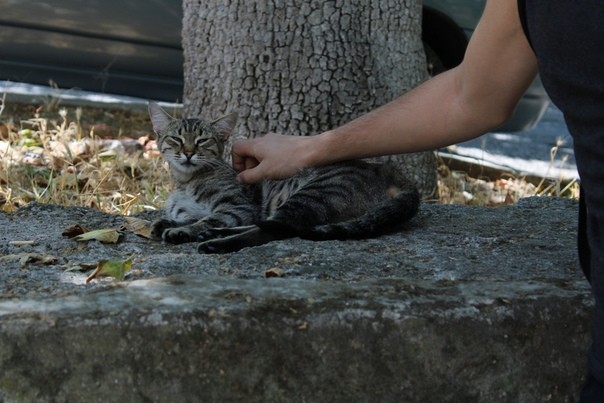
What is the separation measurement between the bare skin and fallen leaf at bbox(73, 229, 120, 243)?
78 centimetres

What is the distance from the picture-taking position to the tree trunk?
15.2 ft

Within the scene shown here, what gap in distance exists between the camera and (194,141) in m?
4.54

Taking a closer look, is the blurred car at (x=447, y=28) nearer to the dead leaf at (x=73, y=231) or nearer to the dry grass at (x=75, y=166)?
the dry grass at (x=75, y=166)

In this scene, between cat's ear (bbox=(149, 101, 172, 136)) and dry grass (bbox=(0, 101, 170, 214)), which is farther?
dry grass (bbox=(0, 101, 170, 214))

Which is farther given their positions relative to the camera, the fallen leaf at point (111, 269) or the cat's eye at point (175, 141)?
the cat's eye at point (175, 141)

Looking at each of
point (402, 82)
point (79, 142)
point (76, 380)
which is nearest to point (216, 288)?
point (76, 380)

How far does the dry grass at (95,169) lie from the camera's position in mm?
5145

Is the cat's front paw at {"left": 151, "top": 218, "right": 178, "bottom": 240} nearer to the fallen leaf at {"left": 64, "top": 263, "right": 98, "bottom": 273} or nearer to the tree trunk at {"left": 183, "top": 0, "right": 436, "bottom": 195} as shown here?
the fallen leaf at {"left": 64, "top": 263, "right": 98, "bottom": 273}

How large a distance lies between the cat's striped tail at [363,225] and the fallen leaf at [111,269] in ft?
2.40

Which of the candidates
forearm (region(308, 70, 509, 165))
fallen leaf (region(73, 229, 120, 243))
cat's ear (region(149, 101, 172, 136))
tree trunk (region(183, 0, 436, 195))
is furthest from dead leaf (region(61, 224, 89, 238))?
tree trunk (region(183, 0, 436, 195))

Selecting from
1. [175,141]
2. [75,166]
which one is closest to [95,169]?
[75,166]

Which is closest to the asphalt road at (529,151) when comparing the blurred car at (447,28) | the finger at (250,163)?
the blurred car at (447,28)

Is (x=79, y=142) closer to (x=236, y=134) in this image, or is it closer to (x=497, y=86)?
(x=236, y=134)

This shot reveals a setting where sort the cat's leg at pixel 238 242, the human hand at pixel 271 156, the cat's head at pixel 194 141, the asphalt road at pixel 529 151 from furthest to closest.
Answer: the asphalt road at pixel 529 151 < the cat's head at pixel 194 141 < the human hand at pixel 271 156 < the cat's leg at pixel 238 242
